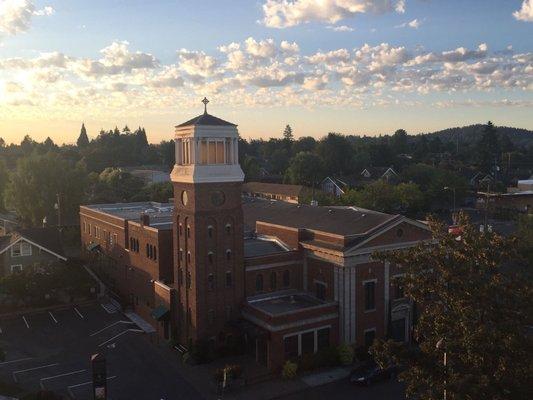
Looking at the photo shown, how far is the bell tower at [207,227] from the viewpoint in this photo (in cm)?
3341

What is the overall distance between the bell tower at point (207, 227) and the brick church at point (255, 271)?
7cm

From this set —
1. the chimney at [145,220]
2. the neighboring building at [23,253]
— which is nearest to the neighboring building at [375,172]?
the neighboring building at [23,253]

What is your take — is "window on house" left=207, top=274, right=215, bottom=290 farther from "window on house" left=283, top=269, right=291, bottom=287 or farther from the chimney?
the chimney

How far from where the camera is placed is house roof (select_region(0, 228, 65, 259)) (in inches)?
1972

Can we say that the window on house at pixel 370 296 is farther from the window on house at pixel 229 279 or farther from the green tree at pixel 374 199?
the green tree at pixel 374 199

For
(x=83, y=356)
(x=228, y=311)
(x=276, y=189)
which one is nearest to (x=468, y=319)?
(x=228, y=311)

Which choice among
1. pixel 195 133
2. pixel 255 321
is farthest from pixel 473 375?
pixel 195 133

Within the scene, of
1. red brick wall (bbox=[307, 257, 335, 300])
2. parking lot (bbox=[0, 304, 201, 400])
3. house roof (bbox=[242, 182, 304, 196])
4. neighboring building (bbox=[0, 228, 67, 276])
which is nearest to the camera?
parking lot (bbox=[0, 304, 201, 400])

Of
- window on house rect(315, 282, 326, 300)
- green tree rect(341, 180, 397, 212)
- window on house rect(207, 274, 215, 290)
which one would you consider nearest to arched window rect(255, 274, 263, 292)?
window on house rect(207, 274, 215, 290)

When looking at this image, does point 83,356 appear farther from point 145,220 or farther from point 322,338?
point 322,338

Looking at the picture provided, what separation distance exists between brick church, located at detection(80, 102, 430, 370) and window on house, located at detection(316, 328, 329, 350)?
8 centimetres

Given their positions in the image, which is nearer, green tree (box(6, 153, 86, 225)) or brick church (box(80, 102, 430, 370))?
brick church (box(80, 102, 430, 370))

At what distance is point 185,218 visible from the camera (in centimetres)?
3469

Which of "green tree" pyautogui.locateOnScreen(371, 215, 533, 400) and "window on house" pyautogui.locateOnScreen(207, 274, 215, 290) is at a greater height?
"green tree" pyautogui.locateOnScreen(371, 215, 533, 400)
